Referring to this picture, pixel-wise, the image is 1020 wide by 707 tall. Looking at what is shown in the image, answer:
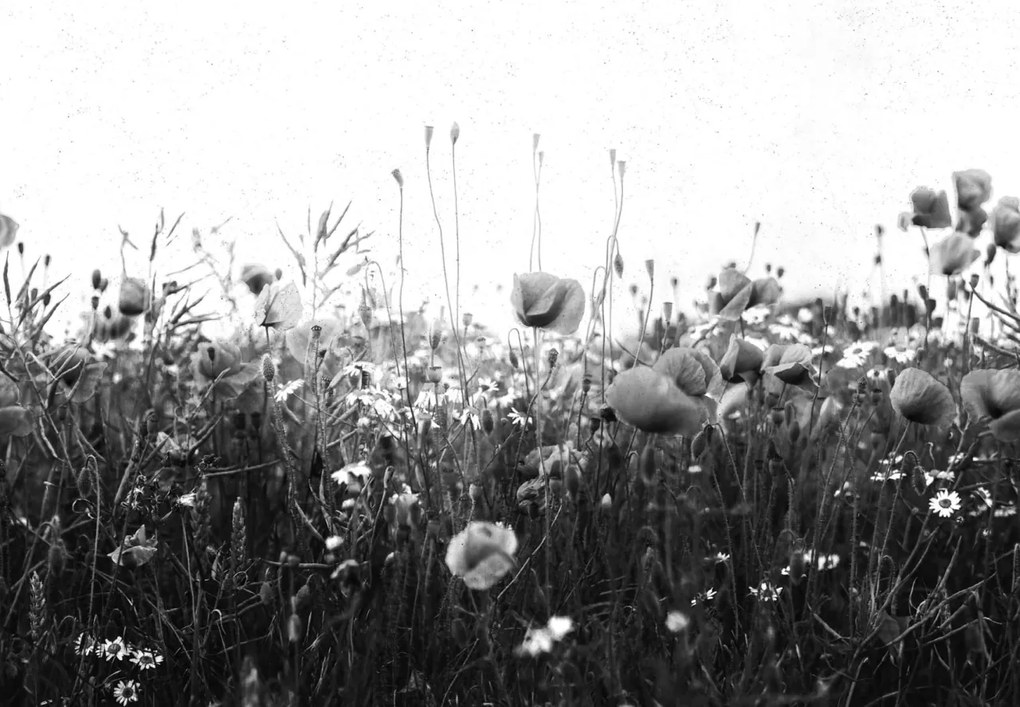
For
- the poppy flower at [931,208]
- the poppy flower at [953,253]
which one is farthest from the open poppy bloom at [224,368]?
the poppy flower at [931,208]

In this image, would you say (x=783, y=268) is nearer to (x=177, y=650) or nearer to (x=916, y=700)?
(x=916, y=700)

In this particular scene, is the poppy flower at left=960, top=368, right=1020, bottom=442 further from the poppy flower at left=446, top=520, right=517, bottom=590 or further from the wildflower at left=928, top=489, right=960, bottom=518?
the poppy flower at left=446, top=520, right=517, bottom=590

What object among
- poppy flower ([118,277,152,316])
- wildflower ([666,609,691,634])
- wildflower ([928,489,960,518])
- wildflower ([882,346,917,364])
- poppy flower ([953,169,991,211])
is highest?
poppy flower ([953,169,991,211])

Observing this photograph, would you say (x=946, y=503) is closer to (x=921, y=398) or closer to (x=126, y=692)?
(x=921, y=398)

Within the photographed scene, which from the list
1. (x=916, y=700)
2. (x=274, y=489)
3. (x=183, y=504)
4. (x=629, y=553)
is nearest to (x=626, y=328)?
(x=629, y=553)

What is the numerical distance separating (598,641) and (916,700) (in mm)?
623

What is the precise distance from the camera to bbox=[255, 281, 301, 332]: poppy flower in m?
1.83

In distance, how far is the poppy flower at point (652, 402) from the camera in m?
1.44

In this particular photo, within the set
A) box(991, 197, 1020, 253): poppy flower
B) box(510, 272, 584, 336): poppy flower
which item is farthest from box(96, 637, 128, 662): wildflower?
box(991, 197, 1020, 253): poppy flower

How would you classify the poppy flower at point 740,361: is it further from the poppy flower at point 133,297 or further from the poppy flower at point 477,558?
the poppy flower at point 133,297

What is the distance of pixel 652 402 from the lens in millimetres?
1447

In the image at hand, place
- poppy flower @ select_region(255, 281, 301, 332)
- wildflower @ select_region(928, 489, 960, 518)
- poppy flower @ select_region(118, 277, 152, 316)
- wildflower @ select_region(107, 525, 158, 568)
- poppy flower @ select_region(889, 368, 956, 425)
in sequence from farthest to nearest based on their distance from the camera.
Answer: poppy flower @ select_region(118, 277, 152, 316), poppy flower @ select_region(255, 281, 301, 332), wildflower @ select_region(928, 489, 960, 518), poppy flower @ select_region(889, 368, 956, 425), wildflower @ select_region(107, 525, 158, 568)

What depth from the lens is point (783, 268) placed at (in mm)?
3047

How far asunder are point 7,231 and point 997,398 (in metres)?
1.71
